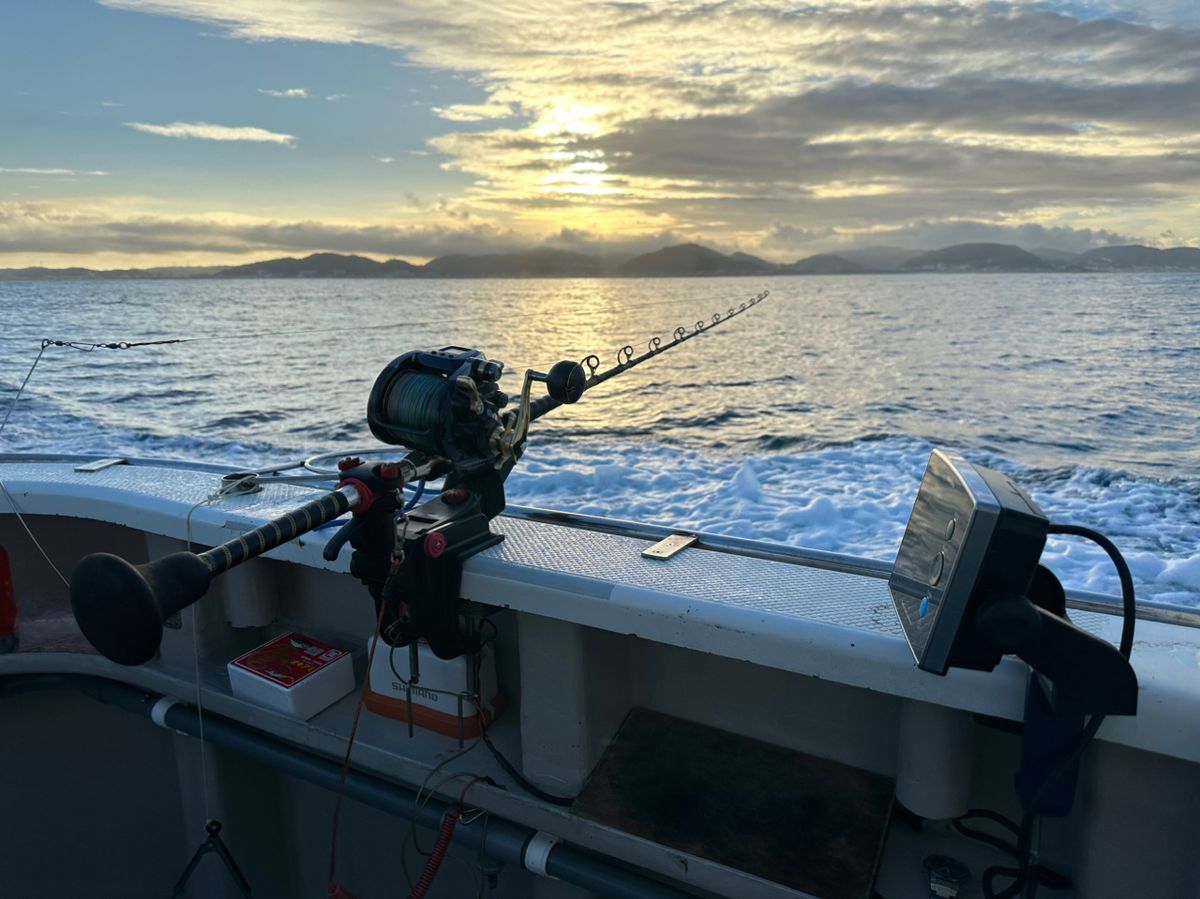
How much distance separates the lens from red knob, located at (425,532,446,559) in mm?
1921

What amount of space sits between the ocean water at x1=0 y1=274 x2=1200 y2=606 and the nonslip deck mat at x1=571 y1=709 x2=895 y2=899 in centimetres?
375

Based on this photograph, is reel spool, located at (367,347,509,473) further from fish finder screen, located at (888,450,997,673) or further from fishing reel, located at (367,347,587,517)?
fish finder screen, located at (888,450,997,673)

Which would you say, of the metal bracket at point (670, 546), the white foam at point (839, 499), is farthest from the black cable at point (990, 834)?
the white foam at point (839, 499)

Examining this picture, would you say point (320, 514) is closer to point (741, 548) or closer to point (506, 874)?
point (741, 548)

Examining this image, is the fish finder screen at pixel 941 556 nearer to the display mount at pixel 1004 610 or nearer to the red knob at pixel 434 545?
the display mount at pixel 1004 610

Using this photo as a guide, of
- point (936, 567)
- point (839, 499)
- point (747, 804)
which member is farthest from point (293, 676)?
point (839, 499)

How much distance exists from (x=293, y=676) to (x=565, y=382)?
3.86 ft

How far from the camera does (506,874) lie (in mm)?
2418

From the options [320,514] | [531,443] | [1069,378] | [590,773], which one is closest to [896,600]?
[590,773]

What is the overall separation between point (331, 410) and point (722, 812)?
1257cm

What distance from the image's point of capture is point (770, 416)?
1243cm

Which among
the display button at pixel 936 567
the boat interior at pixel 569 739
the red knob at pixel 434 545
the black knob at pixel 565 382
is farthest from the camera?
the black knob at pixel 565 382

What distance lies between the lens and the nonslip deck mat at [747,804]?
5.97 feet

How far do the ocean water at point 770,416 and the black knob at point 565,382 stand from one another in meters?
3.93
